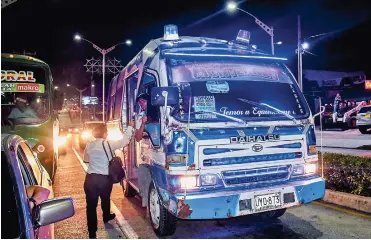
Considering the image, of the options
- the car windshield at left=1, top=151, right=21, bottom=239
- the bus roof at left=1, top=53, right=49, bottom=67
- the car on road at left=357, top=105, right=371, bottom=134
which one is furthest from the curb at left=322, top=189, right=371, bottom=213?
the car on road at left=357, top=105, right=371, bottom=134

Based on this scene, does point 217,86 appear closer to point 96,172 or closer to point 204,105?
point 204,105

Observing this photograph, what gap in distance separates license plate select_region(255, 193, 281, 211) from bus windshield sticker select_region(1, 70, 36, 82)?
664 cm

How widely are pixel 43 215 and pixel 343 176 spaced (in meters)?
6.07

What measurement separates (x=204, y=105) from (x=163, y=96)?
2.23 ft

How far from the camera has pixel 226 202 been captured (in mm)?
4590

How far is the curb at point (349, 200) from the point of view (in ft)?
19.6

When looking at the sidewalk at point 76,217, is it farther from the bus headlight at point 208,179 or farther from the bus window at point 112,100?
the bus window at point 112,100

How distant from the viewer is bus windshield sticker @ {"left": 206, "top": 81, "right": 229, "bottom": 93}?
5324 millimetres

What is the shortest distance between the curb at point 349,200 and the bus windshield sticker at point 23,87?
22.9ft

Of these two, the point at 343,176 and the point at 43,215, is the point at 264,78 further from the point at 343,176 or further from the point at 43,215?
the point at 43,215

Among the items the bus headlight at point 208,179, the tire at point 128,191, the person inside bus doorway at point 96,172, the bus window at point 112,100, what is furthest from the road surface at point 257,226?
the bus window at point 112,100

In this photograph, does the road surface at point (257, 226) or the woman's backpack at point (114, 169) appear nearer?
the road surface at point (257, 226)

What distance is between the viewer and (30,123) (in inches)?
346

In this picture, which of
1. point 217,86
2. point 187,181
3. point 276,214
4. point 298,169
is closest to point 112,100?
point 217,86
